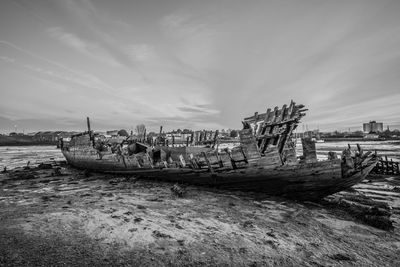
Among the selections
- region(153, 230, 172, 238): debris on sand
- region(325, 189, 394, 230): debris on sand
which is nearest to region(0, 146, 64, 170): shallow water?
region(153, 230, 172, 238): debris on sand

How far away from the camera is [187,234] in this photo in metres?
5.36

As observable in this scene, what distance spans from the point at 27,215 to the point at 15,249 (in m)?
2.73

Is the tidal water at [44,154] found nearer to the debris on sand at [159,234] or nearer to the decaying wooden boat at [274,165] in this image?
the decaying wooden boat at [274,165]

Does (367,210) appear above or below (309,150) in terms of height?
below

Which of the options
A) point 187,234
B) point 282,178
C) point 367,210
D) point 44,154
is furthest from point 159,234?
point 44,154

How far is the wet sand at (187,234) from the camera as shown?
4199 millimetres

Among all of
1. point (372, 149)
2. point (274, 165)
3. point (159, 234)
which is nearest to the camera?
point (159, 234)

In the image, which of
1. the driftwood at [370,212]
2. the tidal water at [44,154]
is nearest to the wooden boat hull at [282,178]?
the driftwood at [370,212]

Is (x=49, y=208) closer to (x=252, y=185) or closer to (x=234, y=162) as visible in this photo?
(x=234, y=162)

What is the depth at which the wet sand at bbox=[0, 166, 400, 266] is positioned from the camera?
420 centimetres

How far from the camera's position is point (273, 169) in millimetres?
8086

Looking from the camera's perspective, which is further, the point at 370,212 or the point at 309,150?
the point at 309,150

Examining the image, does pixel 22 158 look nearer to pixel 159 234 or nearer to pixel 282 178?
pixel 159 234

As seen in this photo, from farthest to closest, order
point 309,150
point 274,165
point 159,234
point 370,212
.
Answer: point 309,150, point 274,165, point 370,212, point 159,234
